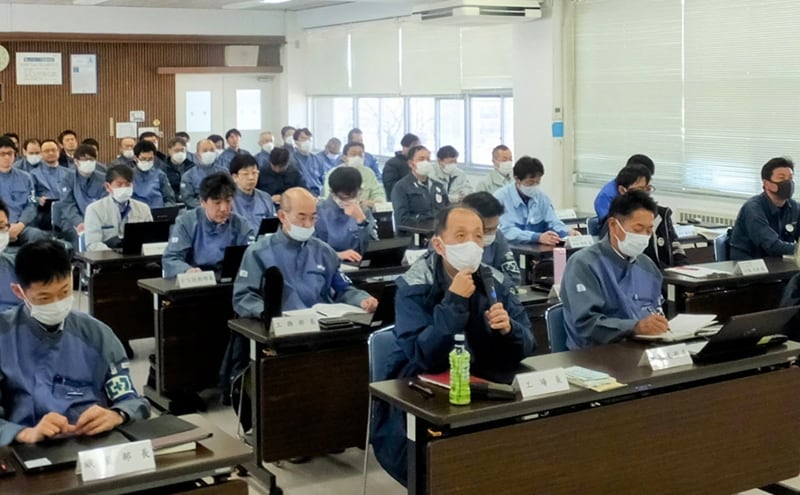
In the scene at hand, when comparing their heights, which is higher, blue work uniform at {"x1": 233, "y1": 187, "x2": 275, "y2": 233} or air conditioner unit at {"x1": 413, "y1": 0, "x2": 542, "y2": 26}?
air conditioner unit at {"x1": 413, "y1": 0, "x2": 542, "y2": 26}

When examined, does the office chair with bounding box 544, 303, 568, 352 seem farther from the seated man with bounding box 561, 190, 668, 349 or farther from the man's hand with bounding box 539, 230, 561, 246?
the man's hand with bounding box 539, 230, 561, 246

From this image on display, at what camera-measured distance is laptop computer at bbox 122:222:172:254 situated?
19.7 feet

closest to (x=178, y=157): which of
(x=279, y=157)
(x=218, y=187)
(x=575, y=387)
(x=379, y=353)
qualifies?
(x=279, y=157)

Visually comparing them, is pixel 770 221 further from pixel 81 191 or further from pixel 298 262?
pixel 81 191

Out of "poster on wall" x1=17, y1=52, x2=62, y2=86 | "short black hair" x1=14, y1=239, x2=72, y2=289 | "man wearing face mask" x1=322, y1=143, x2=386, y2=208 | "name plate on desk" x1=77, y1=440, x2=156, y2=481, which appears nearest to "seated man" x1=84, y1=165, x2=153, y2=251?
"man wearing face mask" x1=322, y1=143, x2=386, y2=208

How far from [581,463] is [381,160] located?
31.0ft

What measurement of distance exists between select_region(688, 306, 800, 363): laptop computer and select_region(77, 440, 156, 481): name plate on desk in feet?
6.10

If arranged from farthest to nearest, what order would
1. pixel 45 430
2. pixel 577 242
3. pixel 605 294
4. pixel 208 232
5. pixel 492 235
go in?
1. pixel 577 242
2. pixel 208 232
3. pixel 492 235
4. pixel 605 294
5. pixel 45 430

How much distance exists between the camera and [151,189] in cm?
884

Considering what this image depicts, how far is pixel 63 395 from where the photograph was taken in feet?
9.52

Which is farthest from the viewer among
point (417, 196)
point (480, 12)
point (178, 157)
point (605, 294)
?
point (178, 157)

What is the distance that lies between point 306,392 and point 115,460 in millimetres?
1792

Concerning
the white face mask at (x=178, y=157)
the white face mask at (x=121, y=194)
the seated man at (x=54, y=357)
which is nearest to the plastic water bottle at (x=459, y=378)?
the seated man at (x=54, y=357)

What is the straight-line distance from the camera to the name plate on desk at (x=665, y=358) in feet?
10.8
